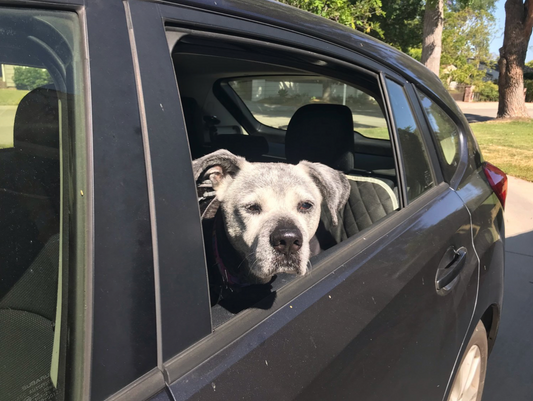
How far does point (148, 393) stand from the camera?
87 centimetres

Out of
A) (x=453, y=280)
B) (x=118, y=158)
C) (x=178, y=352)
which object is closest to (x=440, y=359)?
(x=453, y=280)

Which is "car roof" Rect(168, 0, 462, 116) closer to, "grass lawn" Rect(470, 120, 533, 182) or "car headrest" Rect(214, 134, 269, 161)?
"car headrest" Rect(214, 134, 269, 161)

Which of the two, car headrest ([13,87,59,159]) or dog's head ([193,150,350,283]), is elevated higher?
car headrest ([13,87,59,159])

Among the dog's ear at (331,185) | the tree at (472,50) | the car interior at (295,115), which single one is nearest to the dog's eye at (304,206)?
the dog's ear at (331,185)

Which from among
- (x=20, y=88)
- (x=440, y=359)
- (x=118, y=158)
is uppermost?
(x=20, y=88)

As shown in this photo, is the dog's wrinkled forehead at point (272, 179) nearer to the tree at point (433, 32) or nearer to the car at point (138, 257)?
the car at point (138, 257)

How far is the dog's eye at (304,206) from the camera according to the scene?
7.62ft

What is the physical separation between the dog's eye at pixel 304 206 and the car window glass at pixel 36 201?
61.2 inches

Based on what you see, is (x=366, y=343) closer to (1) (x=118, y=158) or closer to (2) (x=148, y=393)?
(2) (x=148, y=393)

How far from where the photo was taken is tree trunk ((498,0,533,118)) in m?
16.3

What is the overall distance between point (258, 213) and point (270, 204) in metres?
0.08

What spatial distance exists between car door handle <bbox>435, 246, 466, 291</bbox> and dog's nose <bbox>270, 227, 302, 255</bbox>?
604mm

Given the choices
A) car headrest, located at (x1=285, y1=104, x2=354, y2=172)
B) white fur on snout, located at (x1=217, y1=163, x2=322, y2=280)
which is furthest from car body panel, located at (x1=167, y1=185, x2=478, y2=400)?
car headrest, located at (x1=285, y1=104, x2=354, y2=172)

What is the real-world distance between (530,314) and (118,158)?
12.8 ft
